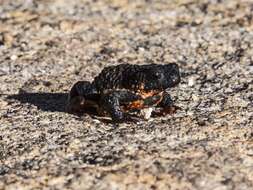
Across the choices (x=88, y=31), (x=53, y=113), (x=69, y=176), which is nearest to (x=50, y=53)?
(x=88, y=31)

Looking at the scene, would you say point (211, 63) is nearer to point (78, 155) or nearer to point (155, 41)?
point (155, 41)

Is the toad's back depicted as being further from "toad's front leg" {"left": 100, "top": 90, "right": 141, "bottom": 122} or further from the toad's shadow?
the toad's shadow

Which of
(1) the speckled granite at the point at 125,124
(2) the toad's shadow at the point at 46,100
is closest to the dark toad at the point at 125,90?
(1) the speckled granite at the point at 125,124

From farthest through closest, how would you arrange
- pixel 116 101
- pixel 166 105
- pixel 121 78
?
pixel 166 105 < pixel 121 78 < pixel 116 101

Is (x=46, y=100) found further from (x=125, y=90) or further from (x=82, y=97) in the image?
(x=125, y=90)

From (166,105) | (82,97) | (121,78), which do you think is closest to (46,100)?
(82,97)

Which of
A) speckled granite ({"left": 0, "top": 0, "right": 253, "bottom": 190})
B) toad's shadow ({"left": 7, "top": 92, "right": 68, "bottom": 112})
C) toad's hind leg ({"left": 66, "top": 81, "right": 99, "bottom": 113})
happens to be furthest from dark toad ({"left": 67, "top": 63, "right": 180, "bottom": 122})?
toad's shadow ({"left": 7, "top": 92, "right": 68, "bottom": 112})
